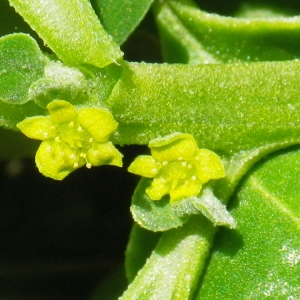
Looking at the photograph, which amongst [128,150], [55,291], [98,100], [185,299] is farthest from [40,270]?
[98,100]

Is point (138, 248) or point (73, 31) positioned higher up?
point (73, 31)

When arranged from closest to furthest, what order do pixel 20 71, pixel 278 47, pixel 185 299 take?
pixel 20 71, pixel 185 299, pixel 278 47

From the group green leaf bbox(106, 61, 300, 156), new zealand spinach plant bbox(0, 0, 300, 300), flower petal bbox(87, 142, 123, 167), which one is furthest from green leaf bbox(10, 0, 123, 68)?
flower petal bbox(87, 142, 123, 167)

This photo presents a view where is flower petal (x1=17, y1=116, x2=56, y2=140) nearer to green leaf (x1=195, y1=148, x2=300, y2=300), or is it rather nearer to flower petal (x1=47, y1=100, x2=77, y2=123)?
flower petal (x1=47, y1=100, x2=77, y2=123)

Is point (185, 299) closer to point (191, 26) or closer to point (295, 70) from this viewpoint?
point (295, 70)

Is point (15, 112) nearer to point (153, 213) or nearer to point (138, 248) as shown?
point (153, 213)

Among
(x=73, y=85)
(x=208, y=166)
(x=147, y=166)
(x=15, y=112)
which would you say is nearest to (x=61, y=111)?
(x=73, y=85)
